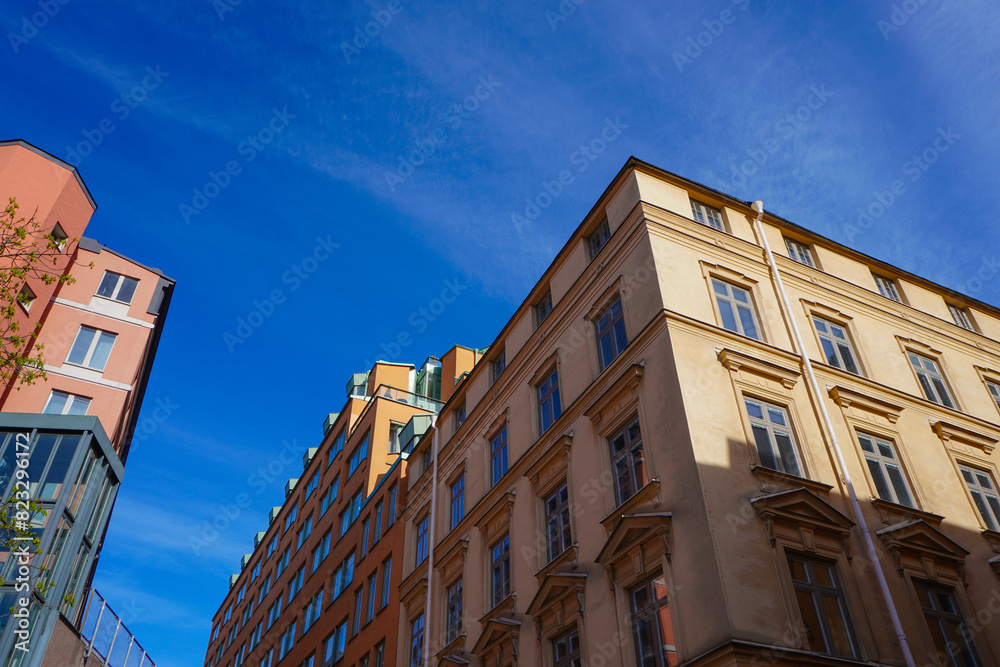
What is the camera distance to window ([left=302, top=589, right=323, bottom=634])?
38.8m

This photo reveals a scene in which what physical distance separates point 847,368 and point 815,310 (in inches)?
71.5

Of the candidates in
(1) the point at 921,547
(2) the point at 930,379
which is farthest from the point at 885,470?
(2) the point at 930,379

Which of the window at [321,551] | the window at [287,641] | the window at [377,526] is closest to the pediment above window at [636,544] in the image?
the window at [377,526]

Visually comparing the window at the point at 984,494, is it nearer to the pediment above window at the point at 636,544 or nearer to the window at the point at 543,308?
the pediment above window at the point at 636,544

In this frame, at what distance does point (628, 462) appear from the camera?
17344 millimetres

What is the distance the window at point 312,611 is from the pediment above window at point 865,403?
28.9m

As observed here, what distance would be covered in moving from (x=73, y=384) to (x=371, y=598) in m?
15.0

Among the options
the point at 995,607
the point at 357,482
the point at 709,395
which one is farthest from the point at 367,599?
the point at 995,607

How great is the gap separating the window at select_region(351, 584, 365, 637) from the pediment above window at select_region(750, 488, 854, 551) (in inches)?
878

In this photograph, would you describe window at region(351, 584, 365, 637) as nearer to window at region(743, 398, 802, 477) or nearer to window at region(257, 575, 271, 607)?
window at region(257, 575, 271, 607)

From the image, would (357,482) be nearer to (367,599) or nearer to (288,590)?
(367,599)

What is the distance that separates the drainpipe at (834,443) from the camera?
13828 millimetres

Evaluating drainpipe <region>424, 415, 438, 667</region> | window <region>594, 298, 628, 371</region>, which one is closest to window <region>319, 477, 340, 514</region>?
drainpipe <region>424, 415, 438, 667</region>

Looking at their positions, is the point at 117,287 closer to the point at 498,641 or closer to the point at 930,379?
the point at 498,641
